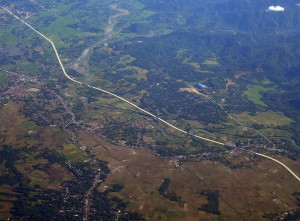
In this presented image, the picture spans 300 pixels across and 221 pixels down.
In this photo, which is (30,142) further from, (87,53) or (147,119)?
(87,53)

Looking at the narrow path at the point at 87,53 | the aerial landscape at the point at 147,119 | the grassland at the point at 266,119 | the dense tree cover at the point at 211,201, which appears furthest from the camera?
the narrow path at the point at 87,53

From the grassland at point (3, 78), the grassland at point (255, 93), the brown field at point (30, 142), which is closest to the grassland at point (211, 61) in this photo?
the grassland at point (255, 93)

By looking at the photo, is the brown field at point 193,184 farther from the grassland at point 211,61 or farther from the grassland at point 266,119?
the grassland at point 211,61

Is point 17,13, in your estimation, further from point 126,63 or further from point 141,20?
point 126,63

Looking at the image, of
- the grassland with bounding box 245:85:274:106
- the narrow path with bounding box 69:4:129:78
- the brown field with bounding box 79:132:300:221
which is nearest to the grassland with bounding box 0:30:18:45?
the narrow path with bounding box 69:4:129:78

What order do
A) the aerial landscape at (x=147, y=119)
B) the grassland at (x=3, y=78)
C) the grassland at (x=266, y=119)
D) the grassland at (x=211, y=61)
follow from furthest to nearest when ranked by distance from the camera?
1. the grassland at (x=211, y=61)
2. the grassland at (x=3, y=78)
3. the grassland at (x=266, y=119)
4. the aerial landscape at (x=147, y=119)

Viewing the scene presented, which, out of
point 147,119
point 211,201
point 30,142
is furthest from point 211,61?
point 211,201
